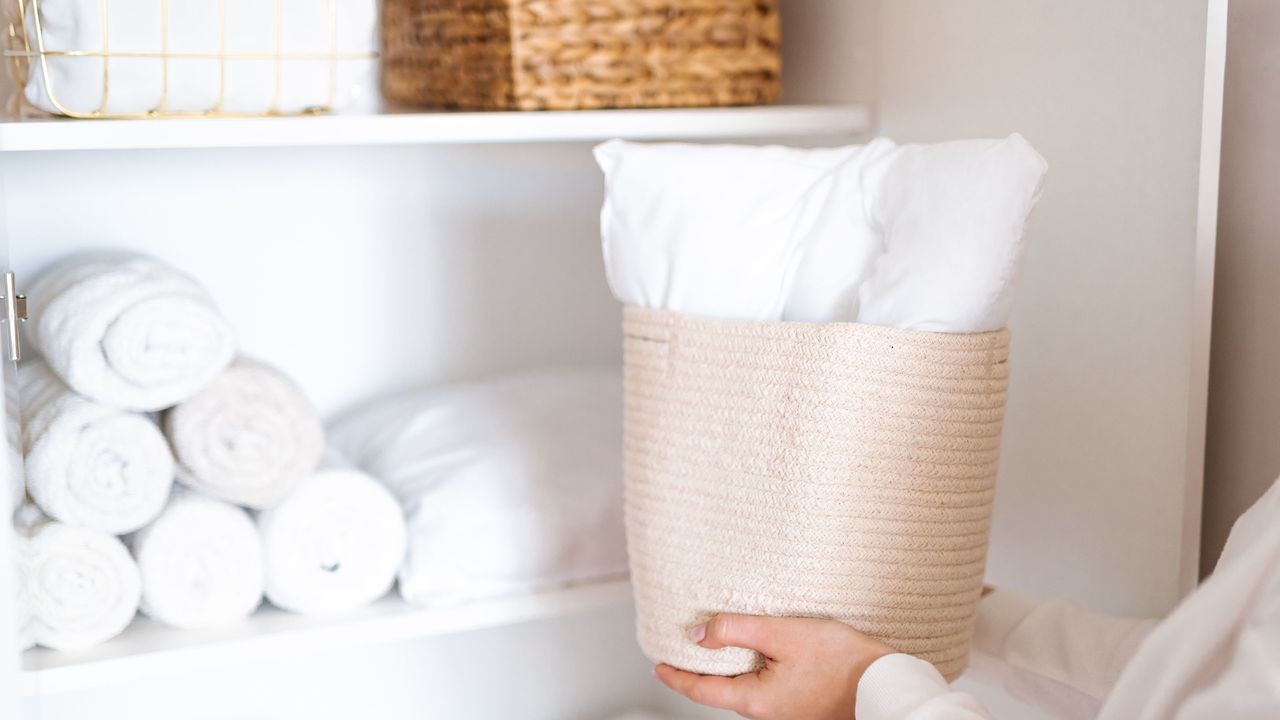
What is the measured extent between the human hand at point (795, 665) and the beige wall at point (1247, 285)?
1.02 feet

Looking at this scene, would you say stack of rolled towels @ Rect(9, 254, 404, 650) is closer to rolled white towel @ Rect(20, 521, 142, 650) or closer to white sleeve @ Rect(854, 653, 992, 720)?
rolled white towel @ Rect(20, 521, 142, 650)

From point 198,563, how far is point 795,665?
543 millimetres

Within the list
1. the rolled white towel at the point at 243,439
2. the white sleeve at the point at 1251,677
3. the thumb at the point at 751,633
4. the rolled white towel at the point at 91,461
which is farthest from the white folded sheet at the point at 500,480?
the white sleeve at the point at 1251,677

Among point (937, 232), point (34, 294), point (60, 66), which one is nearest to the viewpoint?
point (937, 232)

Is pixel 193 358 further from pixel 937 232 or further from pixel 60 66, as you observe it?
pixel 937 232

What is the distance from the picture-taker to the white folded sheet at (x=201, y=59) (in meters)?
1.01

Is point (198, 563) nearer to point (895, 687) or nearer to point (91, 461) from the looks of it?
point (91, 461)

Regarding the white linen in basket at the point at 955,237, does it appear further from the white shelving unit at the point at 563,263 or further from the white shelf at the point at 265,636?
the white shelf at the point at 265,636

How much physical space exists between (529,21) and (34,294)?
52 centimetres

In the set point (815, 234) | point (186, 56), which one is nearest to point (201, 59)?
point (186, 56)

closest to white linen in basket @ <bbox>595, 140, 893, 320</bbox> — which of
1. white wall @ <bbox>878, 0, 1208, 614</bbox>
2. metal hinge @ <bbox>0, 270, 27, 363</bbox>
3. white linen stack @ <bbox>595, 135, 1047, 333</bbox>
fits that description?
white linen stack @ <bbox>595, 135, 1047, 333</bbox>

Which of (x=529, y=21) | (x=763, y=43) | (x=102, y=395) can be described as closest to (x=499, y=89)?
(x=529, y=21)

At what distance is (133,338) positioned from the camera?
1.04 m

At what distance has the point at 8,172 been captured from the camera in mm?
1268
